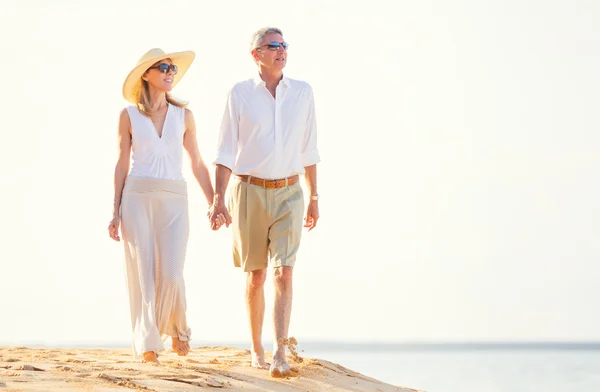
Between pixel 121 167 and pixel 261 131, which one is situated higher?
pixel 261 131

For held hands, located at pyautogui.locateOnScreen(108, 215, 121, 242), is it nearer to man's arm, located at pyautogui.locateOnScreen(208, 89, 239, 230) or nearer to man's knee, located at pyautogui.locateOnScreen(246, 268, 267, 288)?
man's arm, located at pyautogui.locateOnScreen(208, 89, 239, 230)

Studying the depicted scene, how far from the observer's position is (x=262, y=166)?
24.1 feet

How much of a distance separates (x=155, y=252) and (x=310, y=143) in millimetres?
1343

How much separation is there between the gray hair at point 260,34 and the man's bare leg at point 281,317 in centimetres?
149

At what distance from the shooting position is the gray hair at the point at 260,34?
7.39 m

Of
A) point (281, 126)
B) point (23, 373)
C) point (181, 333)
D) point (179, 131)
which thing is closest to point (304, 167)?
point (281, 126)

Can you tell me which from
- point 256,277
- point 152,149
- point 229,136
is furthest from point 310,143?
point 152,149

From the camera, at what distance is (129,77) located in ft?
25.8

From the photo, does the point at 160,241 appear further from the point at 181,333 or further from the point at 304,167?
the point at 304,167

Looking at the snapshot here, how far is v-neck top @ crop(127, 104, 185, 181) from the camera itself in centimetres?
779

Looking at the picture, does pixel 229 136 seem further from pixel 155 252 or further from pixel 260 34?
pixel 155 252

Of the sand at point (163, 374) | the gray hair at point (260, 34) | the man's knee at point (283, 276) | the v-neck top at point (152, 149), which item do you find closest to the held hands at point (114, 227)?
the v-neck top at point (152, 149)

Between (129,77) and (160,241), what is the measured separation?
3.85ft

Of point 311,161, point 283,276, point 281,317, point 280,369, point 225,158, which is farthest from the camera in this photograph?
point 311,161
